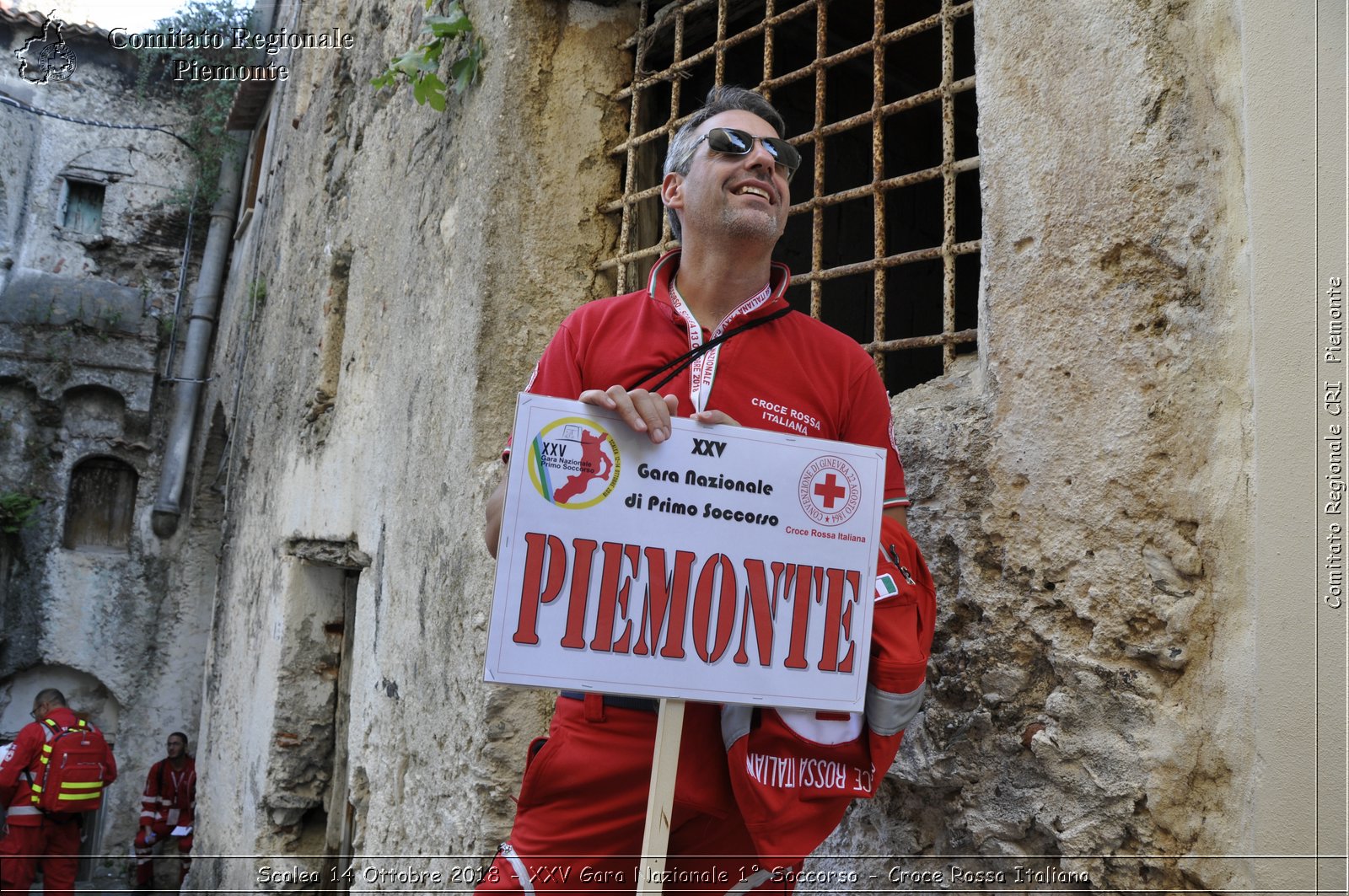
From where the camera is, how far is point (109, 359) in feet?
33.0

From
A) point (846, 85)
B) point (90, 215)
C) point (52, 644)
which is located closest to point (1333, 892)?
point (846, 85)

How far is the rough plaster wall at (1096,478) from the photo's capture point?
141 centimetres

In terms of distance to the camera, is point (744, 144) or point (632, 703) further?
point (744, 144)

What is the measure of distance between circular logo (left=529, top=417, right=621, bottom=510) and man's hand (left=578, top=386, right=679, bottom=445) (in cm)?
3

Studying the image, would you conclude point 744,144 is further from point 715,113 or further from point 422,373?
point 422,373

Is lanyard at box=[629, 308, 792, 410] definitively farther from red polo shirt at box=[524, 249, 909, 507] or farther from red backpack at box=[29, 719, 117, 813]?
red backpack at box=[29, 719, 117, 813]

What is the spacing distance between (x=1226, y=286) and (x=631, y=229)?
68.1 inches

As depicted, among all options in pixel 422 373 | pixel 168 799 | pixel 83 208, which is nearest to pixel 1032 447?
pixel 422 373

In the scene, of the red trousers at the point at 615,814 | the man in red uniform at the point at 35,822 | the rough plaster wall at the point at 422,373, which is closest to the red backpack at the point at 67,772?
the man in red uniform at the point at 35,822

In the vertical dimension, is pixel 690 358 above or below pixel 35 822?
above

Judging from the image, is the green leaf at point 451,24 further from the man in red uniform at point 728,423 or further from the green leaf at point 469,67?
the man in red uniform at point 728,423

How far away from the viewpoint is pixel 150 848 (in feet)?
27.1

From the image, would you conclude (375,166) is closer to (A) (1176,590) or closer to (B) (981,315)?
(B) (981,315)

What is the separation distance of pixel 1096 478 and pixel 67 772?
22.7 ft
